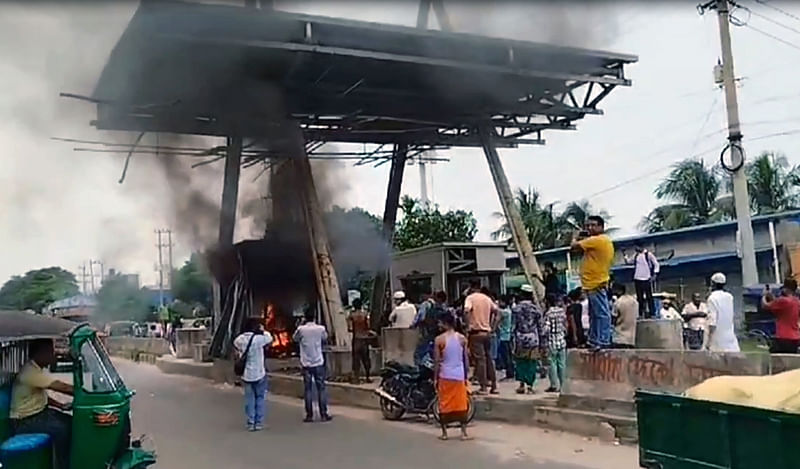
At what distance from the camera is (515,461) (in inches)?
326

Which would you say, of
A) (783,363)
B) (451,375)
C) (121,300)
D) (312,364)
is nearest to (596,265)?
(451,375)

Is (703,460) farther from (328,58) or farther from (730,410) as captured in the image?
(328,58)

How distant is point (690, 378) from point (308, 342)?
17.4 feet

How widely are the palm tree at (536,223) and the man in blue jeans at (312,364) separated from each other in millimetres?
26477

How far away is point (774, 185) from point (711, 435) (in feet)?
101

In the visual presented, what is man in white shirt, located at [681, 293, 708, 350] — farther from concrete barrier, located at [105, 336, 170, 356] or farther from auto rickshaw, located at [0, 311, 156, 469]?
concrete barrier, located at [105, 336, 170, 356]

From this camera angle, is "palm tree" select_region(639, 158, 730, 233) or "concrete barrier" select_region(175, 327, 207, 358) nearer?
"concrete barrier" select_region(175, 327, 207, 358)

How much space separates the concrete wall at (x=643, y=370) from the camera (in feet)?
26.5

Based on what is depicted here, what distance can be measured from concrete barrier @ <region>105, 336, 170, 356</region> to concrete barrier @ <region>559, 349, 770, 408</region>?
2300 centimetres

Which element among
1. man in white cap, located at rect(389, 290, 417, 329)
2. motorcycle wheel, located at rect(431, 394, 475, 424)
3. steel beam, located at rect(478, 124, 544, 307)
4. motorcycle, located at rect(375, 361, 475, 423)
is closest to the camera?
motorcycle wheel, located at rect(431, 394, 475, 424)

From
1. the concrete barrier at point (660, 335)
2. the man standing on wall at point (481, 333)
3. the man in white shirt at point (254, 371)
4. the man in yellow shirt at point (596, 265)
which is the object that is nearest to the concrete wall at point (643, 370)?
the man in yellow shirt at point (596, 265)

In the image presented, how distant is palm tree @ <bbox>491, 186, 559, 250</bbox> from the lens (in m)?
38.2

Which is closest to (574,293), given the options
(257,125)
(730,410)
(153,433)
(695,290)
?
(153,433)

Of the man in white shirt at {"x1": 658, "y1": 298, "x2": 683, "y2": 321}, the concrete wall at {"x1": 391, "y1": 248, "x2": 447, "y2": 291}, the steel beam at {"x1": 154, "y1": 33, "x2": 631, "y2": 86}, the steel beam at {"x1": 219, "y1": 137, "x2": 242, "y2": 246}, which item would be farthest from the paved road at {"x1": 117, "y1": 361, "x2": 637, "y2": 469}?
the concrete wall at {"x1": 391, "y1": 248, "x2": 447, "y2": 291}
